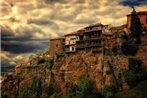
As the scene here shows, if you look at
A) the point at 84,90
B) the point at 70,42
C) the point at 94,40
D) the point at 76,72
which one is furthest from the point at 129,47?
the point at 70,42

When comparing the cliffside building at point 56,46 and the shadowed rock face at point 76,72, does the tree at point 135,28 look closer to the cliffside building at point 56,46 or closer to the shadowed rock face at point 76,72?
the shadowed rock face at point 76,72

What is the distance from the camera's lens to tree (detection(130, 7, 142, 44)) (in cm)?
3794

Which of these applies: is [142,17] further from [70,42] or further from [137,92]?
[137,92]

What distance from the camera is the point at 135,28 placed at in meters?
38.3

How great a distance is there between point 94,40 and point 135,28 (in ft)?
13.5

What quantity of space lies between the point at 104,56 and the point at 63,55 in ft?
17.4

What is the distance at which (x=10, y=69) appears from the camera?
50062 mm

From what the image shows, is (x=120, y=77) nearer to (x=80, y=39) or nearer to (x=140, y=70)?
(x=140, y=70)

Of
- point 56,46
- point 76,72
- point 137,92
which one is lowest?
point 137,92

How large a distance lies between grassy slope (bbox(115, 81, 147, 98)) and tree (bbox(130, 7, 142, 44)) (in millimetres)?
4206

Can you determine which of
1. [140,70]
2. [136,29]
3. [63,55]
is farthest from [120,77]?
[63,55]

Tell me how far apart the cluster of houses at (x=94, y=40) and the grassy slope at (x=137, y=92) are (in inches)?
155

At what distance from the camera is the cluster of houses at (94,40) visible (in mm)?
38719

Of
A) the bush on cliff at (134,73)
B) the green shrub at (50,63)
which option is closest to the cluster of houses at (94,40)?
the green shrub at (50,63)
